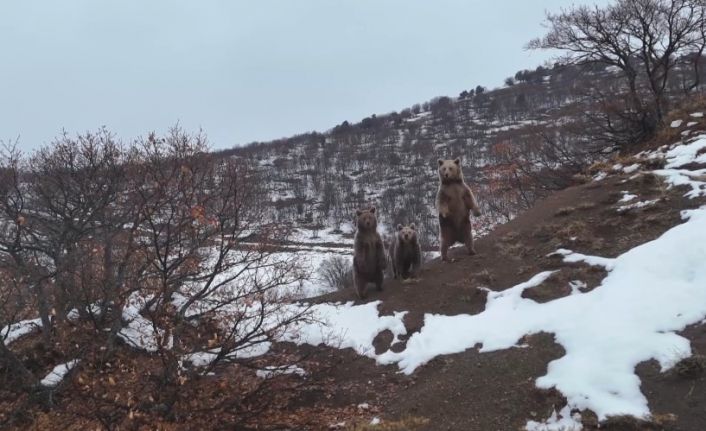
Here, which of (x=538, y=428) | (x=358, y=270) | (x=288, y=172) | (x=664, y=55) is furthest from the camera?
(x=288, y=172)

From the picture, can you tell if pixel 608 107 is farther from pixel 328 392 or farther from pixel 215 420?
pixel 215 420

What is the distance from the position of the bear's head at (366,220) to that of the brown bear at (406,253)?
2.37 feet

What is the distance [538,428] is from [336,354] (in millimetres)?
5471

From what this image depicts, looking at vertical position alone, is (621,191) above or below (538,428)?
above

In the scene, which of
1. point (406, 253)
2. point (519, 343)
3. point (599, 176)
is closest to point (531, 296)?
point (519, 343)

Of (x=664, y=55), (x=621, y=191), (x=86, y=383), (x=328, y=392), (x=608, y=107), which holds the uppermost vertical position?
(x=664, y=55)

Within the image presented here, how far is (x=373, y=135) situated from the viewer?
520 ft

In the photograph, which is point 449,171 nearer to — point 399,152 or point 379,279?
point 379,279

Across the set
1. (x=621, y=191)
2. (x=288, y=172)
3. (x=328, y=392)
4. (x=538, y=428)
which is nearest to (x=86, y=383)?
(x=328, y=392)

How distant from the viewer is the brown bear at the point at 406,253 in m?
12.3

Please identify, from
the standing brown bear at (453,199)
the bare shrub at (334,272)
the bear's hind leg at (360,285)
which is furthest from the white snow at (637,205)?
the bare shrub at (334,272)

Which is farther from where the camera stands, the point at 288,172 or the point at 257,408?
the point at 288,172

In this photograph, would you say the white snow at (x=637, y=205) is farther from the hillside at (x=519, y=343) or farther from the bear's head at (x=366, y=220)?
the bear's head at (x=366, y=220)

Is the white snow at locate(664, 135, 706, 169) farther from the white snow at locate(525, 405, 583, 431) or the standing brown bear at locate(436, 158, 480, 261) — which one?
the white snow at locate(525, 405, 583, 431)
